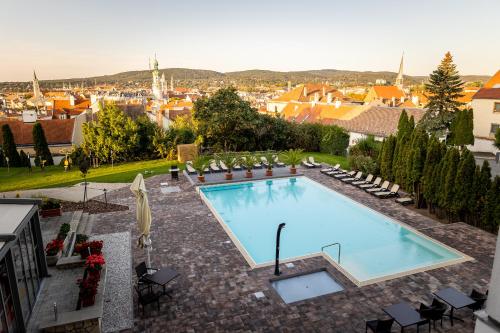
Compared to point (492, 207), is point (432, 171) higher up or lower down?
higher up

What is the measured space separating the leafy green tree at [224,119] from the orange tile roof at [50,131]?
18085 mm

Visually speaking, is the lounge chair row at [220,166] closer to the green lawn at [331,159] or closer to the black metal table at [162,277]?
the green lawn at [331,159]

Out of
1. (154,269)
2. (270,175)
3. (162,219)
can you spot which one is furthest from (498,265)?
(270,175)

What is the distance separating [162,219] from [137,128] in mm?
15509

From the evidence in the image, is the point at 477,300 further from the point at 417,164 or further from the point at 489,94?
the point at 489,94

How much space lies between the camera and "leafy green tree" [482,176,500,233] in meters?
11.9

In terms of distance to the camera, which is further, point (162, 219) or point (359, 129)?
point (359, 129)

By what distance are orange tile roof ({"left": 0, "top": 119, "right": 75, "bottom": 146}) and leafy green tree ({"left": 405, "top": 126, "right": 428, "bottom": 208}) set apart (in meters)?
34.5

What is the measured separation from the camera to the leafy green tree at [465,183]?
41.6 ft

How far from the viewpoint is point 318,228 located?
1459 centimetres

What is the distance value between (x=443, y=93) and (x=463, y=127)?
378cm

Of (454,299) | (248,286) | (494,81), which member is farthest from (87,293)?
(494,81)

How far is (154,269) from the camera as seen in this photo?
362 inches

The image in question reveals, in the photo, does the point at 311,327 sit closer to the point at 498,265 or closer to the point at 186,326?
the point at 186,326
